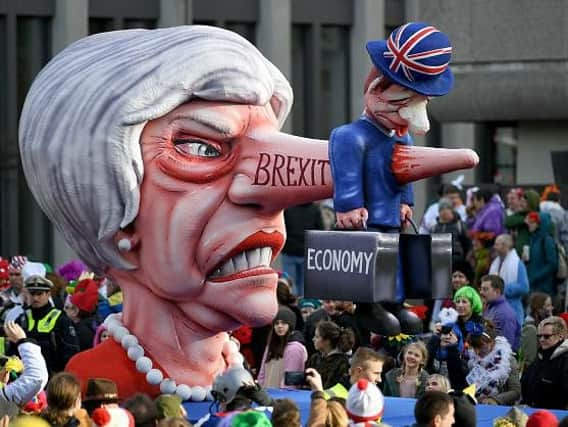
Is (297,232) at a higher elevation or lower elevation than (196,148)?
lower

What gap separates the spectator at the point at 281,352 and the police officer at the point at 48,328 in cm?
131

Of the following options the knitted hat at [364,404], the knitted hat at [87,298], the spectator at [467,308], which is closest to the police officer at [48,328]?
the knitted hat at [87,298]

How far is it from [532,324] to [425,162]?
5507 millimetres

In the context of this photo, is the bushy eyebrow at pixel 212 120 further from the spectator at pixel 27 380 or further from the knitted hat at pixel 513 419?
the knitted hat at pixel 513 419

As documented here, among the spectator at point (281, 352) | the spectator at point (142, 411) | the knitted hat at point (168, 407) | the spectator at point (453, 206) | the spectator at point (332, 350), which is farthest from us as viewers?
the spectator at point (453, 206)

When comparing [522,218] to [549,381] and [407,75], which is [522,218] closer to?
[549,381]

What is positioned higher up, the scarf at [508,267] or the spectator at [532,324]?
the scarf at [508,267]

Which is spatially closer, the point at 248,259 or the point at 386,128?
the point at 386,128

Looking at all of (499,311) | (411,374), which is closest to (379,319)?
(411,374)

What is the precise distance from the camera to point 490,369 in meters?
12.6

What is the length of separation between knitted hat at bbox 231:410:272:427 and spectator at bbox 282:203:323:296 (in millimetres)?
11340

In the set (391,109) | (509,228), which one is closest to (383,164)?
(391,109)

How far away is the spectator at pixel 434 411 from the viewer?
28.3 feet

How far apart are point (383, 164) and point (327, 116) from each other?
18449 millimetres
